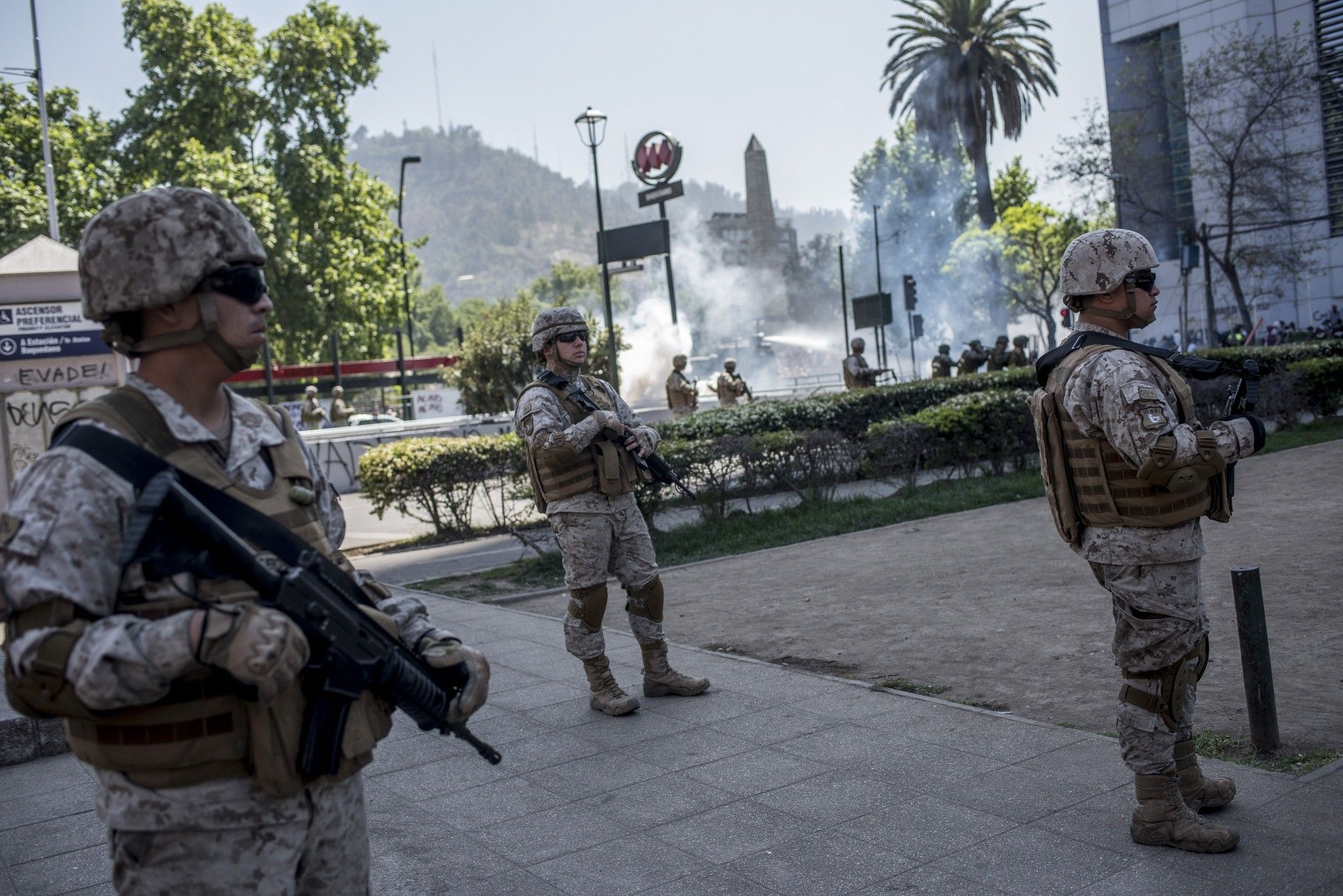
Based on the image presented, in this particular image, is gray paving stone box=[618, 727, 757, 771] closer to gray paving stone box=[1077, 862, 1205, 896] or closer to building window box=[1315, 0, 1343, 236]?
gray paving stone box=[1077, 862, 1205, 896]

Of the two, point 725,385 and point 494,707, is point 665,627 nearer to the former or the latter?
point 494,707

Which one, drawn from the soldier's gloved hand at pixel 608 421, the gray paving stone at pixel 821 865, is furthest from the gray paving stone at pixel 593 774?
the soldier's gloved hand at pixel 608 421

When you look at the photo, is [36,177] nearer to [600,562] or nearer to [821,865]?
[600,562]

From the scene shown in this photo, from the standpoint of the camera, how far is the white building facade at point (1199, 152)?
34375 mm

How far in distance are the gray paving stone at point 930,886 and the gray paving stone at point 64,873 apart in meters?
2.61

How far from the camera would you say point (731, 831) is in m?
4.17

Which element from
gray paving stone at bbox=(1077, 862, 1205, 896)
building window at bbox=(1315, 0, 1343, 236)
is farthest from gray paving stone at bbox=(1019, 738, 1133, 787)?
building window at bbox=(1315, 0, 1343, 236)

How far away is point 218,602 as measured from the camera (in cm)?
200

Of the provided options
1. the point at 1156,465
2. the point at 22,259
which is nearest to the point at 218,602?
the point at 1156,465

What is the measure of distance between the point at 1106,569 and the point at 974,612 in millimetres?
3659

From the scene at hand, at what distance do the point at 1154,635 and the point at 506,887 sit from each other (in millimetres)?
2292

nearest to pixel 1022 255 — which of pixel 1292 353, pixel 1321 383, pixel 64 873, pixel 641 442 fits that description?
pixel 1292 353

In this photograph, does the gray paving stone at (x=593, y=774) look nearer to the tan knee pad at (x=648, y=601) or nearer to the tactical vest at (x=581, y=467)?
the tan knee pad at (x=648, y=601)

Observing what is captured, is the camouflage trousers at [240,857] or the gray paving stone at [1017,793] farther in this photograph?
the gray paving stone at [1017,793]
